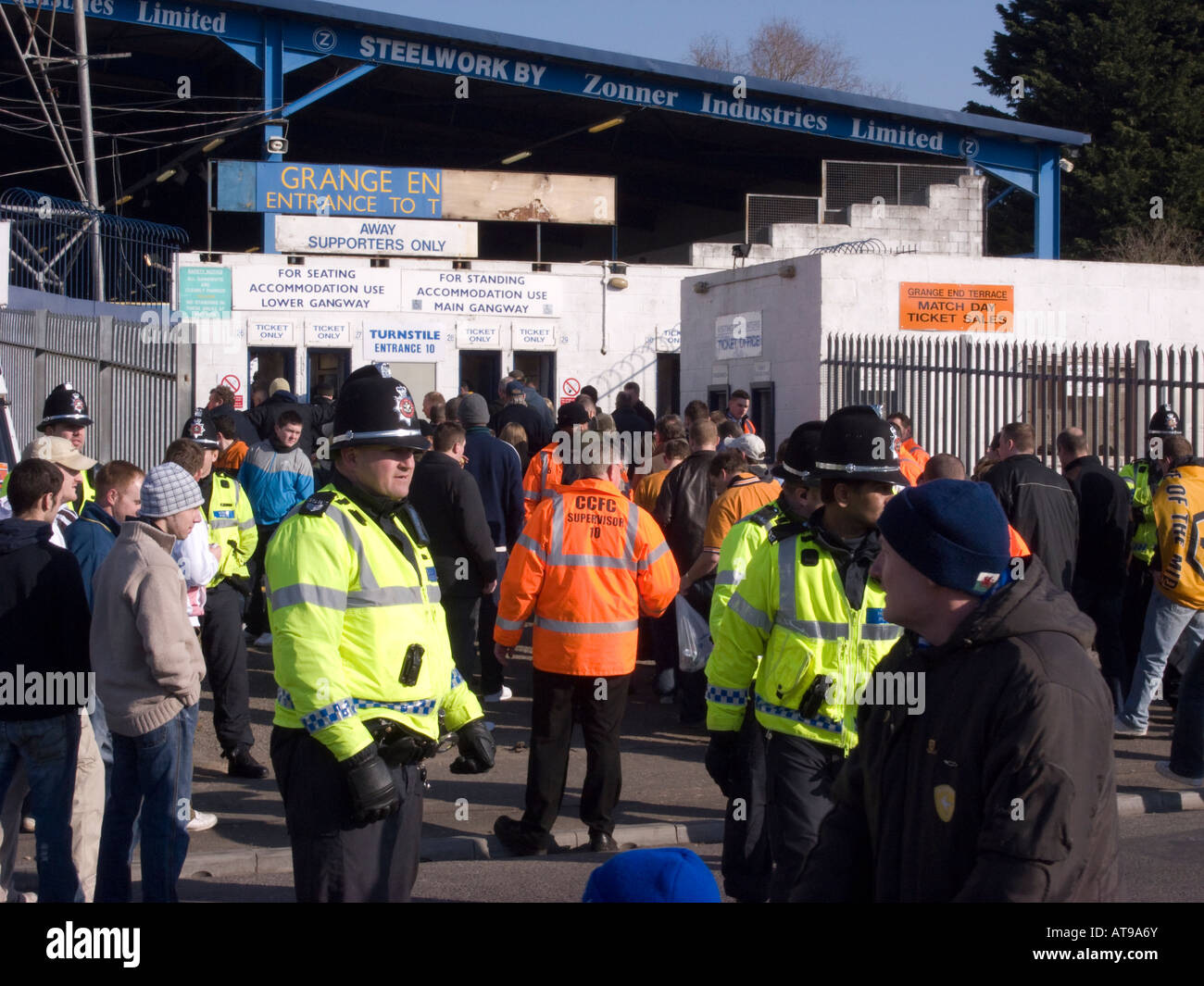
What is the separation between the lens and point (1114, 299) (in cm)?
1939

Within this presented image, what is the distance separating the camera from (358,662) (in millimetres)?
3994

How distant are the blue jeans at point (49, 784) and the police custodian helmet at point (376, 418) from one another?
6.57 ft

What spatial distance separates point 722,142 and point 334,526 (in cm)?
3052

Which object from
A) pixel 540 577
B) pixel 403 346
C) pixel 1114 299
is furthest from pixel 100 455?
pixel 1114 299

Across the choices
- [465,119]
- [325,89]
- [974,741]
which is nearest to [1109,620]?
[974,741]

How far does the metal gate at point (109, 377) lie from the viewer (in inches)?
486

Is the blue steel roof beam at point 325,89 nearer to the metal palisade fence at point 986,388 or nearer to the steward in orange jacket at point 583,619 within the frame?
the metal palisade fence at point 986,388

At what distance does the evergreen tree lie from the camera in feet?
123

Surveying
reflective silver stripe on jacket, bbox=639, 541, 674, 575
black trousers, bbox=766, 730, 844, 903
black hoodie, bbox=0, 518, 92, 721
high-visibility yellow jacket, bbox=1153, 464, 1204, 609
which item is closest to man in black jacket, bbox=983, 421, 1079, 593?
high-visibility yellow jacket, bbox=1153, 464, 1204, 609

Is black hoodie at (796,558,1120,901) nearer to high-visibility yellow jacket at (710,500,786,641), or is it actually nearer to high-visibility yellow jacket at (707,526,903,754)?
high-visibility yellow jacket at (707,526,903,754)

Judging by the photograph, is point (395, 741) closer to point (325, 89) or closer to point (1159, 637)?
point (1159, 637)
